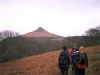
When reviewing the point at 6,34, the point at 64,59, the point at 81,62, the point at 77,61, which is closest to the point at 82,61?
the point at 81,62

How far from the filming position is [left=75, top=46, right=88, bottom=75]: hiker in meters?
12.6

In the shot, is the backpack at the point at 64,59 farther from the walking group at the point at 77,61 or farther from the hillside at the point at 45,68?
the hillside at the point at 45,68

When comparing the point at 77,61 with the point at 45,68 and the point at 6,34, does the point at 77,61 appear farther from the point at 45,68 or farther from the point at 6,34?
the point at 6,34

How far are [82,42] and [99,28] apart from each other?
31.1 metres

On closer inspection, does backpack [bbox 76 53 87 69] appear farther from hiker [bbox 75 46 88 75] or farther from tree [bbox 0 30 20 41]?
tree [bbox 0 30 20 41]

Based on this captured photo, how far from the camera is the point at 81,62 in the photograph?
12742mm

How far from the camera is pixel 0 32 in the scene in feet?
316

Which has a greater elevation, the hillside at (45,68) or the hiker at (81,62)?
the hiker at (81,62)

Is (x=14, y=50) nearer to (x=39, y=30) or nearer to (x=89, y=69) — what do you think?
(x=89, y=69)

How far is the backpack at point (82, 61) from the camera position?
12.6m

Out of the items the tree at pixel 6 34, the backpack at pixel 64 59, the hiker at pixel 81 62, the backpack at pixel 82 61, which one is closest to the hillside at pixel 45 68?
the backpack at pixel 64 59

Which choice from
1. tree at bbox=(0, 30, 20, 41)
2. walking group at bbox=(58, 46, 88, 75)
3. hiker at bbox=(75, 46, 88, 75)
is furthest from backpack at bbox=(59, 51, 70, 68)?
tree at bbox=(0, 30, 20, 41)

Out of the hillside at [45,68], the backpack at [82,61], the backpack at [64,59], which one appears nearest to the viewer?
the backpack at [82,61]

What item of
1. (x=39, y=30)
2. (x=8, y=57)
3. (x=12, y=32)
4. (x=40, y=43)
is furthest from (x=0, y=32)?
(x=8, y=57)
